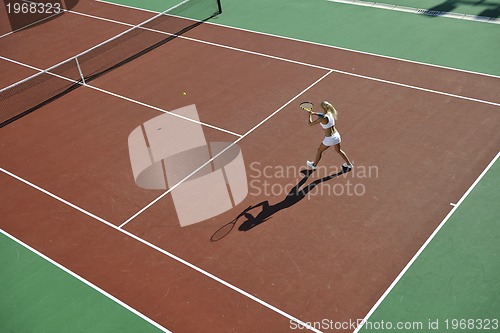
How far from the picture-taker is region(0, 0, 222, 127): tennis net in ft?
62.0

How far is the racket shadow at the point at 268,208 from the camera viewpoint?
42.3 ft

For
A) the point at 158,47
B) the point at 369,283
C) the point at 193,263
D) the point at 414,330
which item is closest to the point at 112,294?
the point at 193,263

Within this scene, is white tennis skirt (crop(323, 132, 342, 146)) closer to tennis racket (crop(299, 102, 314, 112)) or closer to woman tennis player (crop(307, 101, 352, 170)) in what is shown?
woman tennis player (crop(307, 101, 352, 170))

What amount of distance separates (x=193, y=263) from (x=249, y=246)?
119cm

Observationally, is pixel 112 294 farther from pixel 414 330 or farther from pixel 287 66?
pixel 287 66

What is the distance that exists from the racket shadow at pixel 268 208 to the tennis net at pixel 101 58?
8.78 meters

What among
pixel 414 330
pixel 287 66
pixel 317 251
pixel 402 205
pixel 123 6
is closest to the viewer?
pixel 414 330

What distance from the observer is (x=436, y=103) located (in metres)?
16.0

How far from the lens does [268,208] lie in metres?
13.3

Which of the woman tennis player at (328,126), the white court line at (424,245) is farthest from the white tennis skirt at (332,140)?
the white court line at (424,245)

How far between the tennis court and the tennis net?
0.08m

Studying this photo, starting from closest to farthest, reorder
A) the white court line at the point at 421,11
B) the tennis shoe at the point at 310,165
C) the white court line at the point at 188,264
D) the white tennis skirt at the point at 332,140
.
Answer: the white court line at the point at 188,264 < the white tennis skirt at the point at 332,140 < the tennis shoe at the point at 310,165 < the white court line at the point at 421,11

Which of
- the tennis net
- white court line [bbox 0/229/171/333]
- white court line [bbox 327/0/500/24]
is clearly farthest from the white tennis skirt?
the tennis net

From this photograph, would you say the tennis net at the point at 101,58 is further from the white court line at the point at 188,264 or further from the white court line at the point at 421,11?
the white court line at the point at 421,11
